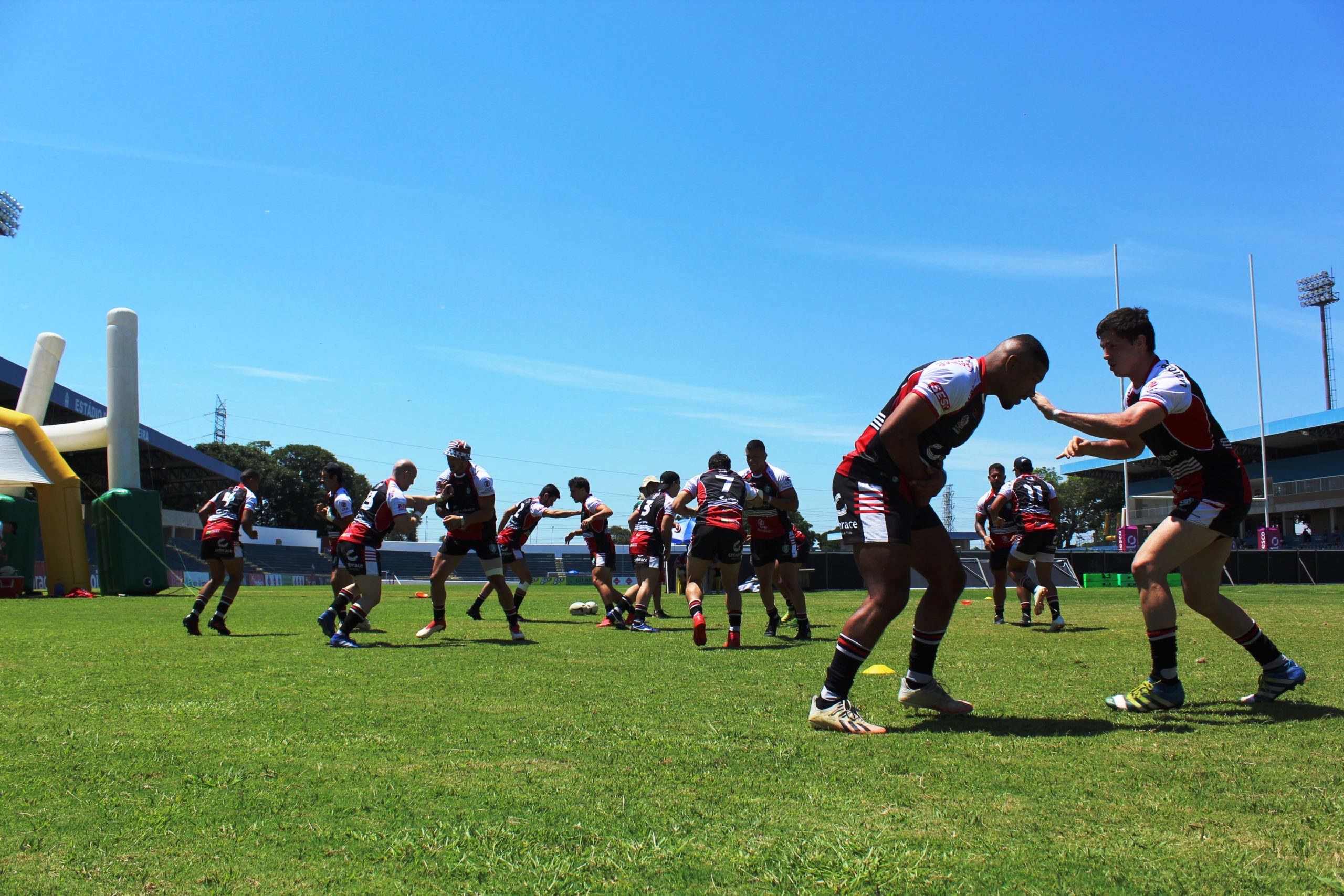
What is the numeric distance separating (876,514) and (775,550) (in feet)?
18.6

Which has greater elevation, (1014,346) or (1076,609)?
(1014,346)

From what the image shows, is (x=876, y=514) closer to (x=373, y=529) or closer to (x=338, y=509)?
(x=373, y=529)

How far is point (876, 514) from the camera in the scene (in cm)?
460

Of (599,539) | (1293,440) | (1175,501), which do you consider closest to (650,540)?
(599,539)

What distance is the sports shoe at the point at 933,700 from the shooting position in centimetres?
468

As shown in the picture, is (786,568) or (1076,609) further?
(1076,609)

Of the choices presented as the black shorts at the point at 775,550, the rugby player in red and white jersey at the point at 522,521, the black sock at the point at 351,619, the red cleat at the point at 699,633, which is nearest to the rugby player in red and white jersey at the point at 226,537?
the black sock at the point at 351,619

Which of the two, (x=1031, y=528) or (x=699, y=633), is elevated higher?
(x=1031, y=528)

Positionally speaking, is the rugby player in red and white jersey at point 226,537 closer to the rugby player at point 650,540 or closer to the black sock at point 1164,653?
the rugby player at point 650,540

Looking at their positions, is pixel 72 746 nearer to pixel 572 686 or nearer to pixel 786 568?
pixel 572 686

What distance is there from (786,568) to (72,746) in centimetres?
735

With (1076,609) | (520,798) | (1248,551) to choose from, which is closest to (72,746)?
(520,798)

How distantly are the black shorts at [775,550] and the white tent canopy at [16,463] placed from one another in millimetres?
20721

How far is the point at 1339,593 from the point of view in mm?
21562
